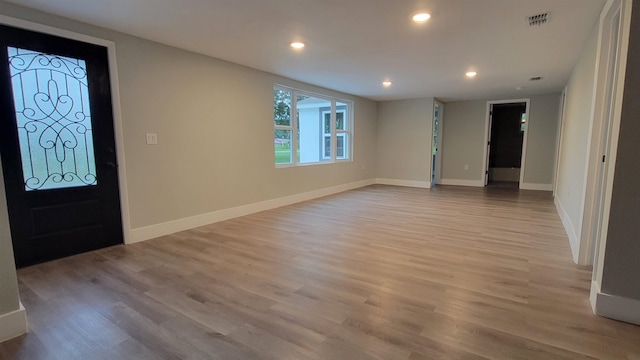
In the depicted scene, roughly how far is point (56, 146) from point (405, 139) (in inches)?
273

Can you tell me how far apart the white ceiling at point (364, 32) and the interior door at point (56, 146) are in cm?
40

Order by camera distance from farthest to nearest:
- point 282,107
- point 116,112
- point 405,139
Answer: point 405,139 < point 282,107 < point 116,112

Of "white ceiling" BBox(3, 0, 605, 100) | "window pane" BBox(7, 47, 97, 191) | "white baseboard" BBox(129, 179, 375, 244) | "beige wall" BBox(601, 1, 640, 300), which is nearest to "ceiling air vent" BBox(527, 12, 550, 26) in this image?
"white ceiling" BBox(3, 0, 605, 100)

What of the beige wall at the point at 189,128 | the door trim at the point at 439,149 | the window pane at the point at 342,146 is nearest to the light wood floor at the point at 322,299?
the beige wall at the point at 189,128

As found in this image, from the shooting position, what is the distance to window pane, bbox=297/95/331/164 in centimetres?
700

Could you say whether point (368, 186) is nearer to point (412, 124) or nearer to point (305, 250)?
Result: point (412, 124)

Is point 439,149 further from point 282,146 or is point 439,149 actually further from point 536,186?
point 282,146

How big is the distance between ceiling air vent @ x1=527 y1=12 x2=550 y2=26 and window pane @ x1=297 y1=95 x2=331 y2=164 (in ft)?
14.2

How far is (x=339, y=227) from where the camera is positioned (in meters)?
4.10

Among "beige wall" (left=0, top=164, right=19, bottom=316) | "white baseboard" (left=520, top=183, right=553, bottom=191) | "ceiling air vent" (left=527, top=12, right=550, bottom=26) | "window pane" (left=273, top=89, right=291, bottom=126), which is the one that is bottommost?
"white baseboard" (left=520, top=183, right=553, bottom=191)

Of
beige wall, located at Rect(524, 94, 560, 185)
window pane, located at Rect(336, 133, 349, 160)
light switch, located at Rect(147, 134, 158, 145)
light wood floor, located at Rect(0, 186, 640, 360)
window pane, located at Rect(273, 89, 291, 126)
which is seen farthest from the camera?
window pane, located at Rect(336, 133, 349, 160)

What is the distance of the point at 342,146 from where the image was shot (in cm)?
735

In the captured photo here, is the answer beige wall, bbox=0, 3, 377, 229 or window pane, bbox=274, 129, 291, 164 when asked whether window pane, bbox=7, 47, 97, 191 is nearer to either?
beige wall, bbox=0, 3, 377, 229

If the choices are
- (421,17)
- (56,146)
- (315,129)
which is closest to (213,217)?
(56,146)
